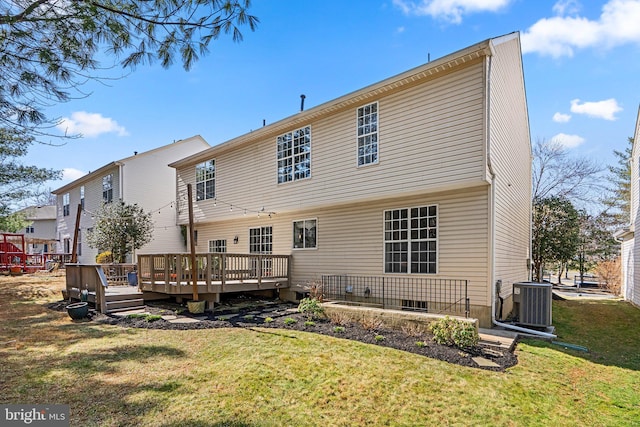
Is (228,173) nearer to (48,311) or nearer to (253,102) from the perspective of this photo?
(253,102)

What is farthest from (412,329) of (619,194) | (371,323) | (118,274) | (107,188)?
(619,194)

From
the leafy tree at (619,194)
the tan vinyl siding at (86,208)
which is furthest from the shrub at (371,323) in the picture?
the leafy tree at (619,194)

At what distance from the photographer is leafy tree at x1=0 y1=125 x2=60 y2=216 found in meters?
11.6

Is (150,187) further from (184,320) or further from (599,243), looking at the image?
(599,243)

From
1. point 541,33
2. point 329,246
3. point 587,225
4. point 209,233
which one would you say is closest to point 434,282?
point 329,246

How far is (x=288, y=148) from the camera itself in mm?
12047

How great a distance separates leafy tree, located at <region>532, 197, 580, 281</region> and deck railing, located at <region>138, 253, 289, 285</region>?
1165 centimetres

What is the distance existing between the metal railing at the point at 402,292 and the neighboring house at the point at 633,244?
9173 millimetres

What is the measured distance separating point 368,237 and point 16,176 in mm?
12933

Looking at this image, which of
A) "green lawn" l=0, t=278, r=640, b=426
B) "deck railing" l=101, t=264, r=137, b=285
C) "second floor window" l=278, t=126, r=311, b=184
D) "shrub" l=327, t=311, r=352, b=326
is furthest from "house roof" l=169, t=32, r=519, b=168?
"deck railing" l=101, t=264, r=137, b=285

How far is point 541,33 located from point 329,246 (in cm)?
939

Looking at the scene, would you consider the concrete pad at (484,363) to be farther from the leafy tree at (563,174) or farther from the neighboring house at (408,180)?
the leafy tree at (563,174)

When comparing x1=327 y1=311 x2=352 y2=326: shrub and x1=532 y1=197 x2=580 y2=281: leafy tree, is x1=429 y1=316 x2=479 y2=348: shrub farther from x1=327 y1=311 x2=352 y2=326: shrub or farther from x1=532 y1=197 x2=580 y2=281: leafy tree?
x1=532 y1=197 x2=580 y2=281: leafy tree

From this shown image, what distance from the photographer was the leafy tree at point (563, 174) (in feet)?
68.7
